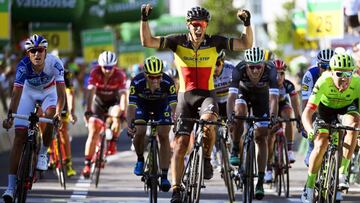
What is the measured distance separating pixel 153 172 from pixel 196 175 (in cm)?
128

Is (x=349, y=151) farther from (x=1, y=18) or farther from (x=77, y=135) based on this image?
(x=77, y=135)

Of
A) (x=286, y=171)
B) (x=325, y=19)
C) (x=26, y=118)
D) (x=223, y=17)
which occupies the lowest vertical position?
(x=286, y=171)

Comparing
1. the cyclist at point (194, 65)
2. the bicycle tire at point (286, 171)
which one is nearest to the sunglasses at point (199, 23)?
the cyclist at point (194, 65)

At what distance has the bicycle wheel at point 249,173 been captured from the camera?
1361 centimetres

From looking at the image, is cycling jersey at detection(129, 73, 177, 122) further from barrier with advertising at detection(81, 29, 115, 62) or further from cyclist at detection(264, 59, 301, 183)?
barrier with advertising at detection(81, 29, 115, 62)

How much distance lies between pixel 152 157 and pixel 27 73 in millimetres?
1712

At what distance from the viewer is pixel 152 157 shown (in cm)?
1385

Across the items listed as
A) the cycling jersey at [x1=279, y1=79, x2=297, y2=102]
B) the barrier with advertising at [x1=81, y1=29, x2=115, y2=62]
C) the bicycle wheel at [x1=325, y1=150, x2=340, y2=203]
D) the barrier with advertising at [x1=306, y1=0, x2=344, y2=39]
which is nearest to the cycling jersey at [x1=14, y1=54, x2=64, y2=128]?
the bicycle wheel at [x1=325, y1=150, x2=340, y2=203]

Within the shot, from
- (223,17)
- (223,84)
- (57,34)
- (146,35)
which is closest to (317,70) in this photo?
(223,84)

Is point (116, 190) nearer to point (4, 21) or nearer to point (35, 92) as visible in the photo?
point (35, 92)

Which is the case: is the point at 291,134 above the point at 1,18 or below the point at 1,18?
below

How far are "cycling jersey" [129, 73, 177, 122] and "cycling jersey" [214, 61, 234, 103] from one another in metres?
2.74

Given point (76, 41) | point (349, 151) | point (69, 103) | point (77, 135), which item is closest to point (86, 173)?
point (69, 103)

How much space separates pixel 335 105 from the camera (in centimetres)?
1306
